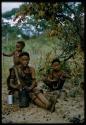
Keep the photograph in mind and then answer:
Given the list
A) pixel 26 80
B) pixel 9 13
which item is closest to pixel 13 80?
pixel 26 80

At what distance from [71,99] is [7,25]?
177 cm

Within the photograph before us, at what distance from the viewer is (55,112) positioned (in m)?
6.53

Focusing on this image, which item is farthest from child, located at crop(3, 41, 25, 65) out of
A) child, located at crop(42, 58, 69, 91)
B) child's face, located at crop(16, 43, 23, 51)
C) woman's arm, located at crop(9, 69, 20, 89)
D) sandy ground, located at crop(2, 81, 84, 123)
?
child, located at crop(42, 58, 69, 91)

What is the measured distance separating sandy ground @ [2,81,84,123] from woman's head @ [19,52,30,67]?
534 mm

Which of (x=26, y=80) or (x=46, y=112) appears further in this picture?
(x=26, y=80)

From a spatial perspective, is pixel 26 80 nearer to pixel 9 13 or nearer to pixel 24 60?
pixel 24 60

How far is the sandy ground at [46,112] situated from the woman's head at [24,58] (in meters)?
0.53

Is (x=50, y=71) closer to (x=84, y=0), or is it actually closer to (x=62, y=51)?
(x=62, y=51)

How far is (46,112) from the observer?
21.5ft

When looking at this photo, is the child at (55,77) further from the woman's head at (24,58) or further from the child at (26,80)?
the woman's head at (24,58)

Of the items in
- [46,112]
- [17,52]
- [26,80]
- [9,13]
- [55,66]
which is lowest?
[46,112]

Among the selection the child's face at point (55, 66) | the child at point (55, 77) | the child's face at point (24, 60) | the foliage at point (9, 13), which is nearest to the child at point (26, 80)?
the child's face at point (24, 60)

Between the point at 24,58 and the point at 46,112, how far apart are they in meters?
1.05

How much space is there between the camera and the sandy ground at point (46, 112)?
6.46m
